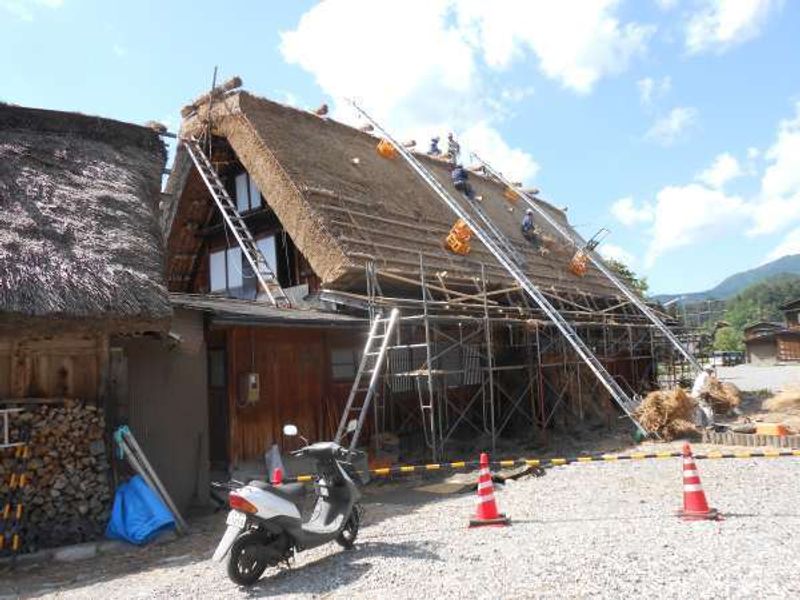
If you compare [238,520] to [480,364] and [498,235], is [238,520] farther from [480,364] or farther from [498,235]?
[498,235]

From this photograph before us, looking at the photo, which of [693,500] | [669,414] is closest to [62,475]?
[693,500]

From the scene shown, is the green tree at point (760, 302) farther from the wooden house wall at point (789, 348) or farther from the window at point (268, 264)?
the window at point (268, 264)

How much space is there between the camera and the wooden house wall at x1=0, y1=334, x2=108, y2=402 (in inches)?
262

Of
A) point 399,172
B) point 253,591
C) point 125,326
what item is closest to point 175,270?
point 399,172

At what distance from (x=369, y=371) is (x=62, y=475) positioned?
544cm

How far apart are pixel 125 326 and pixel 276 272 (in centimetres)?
659

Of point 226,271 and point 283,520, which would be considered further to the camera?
point 226,271

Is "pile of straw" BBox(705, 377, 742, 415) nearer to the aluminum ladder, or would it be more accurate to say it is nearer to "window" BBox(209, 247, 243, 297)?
the aluminum ladder

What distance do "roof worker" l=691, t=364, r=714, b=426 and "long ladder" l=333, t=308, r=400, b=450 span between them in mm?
5910

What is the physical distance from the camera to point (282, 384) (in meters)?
10.2

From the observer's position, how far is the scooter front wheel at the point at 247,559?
4711 mm

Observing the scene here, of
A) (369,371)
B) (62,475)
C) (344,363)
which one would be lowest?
(62,475)

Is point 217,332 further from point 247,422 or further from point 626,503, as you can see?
point 626,503

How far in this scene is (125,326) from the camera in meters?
6.73
